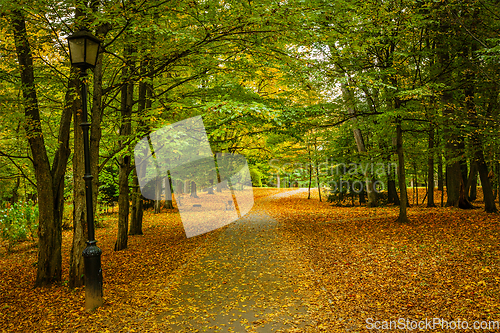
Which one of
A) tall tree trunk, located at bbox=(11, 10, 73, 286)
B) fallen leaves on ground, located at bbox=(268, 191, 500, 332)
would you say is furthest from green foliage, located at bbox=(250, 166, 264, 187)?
tall tree trunk, located at bbox=(11, 10, 73, 286)

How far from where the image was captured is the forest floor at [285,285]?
506cm

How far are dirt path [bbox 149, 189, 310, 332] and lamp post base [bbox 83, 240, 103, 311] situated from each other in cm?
114

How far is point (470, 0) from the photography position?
9.29 metres

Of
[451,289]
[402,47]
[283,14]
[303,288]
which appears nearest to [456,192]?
[402,47]

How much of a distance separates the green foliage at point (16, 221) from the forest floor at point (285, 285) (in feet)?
4.45

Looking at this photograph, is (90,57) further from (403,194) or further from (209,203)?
(209,203)

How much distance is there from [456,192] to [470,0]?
9.63 m

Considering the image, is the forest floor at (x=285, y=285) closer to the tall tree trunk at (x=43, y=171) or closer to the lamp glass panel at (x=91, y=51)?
the tall tree trunk at (x=43, y=171)

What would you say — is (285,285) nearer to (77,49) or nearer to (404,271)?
(404,271)

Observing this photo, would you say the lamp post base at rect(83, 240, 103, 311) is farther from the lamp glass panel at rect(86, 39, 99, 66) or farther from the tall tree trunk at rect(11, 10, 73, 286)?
the lamp glass panel at rect(86, 39, 99, 66)

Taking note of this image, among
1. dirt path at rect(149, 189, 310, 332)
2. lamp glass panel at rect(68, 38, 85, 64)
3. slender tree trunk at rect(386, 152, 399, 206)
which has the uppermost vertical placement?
lamp glass panel at rect(68, 38, 85, 64)

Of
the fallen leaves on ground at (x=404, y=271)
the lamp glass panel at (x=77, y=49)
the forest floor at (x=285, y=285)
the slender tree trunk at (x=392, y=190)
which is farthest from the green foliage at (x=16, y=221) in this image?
the slender tree trunk at (x=392, y=190)

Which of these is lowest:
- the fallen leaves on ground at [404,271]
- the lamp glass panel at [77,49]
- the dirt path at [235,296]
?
the dirt path at [235,296]

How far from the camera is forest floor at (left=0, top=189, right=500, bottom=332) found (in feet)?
16.6
